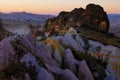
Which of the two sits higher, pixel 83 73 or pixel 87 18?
pixel 83 73

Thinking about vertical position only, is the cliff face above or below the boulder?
below

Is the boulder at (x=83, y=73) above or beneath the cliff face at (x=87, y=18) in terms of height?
above

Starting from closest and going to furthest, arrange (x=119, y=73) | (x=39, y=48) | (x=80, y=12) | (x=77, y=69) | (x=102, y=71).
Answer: (x=39, y=48) < (x=77, y=69) < (x=102, y=71) < (x=119, y=73) < (x=80, y=12)

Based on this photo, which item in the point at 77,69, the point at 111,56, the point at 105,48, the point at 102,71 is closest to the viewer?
the point at 77,69

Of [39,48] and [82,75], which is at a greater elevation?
[39,48]

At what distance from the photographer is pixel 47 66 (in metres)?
19.7

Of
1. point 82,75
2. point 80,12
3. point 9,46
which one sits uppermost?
point 9,46

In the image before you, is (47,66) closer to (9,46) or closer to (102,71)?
(9,46)

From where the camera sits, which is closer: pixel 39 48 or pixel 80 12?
pixel 39 48

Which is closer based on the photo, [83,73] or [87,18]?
[83,73]

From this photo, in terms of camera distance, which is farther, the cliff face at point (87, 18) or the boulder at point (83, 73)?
the cliff face at point (87, 18)

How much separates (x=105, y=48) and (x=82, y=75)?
59.8 feet

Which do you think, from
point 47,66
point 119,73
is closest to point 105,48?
point 119,73

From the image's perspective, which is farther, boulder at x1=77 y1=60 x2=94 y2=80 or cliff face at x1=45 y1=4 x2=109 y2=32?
cliff face at x1=45 y1=4 x2=109 y2=32
